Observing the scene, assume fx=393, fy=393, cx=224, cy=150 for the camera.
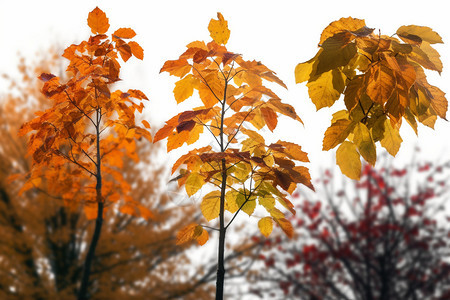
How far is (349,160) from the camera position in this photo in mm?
1362

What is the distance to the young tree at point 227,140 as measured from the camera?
55.5 inches

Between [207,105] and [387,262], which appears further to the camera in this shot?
[387,262]

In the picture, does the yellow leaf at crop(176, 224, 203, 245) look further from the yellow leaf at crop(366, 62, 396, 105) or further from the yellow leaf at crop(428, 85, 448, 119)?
the yellow leaf at crop(428, 85, 448, 119)

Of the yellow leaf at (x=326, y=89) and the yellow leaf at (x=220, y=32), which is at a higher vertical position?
the yellow leaf at (x=220, y=32)

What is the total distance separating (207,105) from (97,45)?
2.63 ft

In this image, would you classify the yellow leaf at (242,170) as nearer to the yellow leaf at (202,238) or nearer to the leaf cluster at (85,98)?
the yellow leaf at (202,238)

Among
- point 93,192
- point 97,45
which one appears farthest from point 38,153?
point 93,192

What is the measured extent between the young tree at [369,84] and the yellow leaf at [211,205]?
49 centimetres

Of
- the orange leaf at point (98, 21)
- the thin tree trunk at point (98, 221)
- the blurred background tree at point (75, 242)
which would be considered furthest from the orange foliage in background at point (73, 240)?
the orange leaf at point (98, 21)

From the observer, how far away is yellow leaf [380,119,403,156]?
137 centimetres

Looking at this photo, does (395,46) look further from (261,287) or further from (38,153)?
(261,287)

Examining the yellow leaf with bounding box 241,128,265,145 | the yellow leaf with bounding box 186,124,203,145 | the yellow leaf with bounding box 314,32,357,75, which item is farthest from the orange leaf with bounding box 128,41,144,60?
the yellow leaf with bounding box 314,32,357,75

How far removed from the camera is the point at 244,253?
20.0ft

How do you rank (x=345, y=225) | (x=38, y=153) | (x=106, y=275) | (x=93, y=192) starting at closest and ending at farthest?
1. (x=38, y=153)
2. (x=93, y=192)
3. (x=106, y=275)
4. (x=345, y=225)
